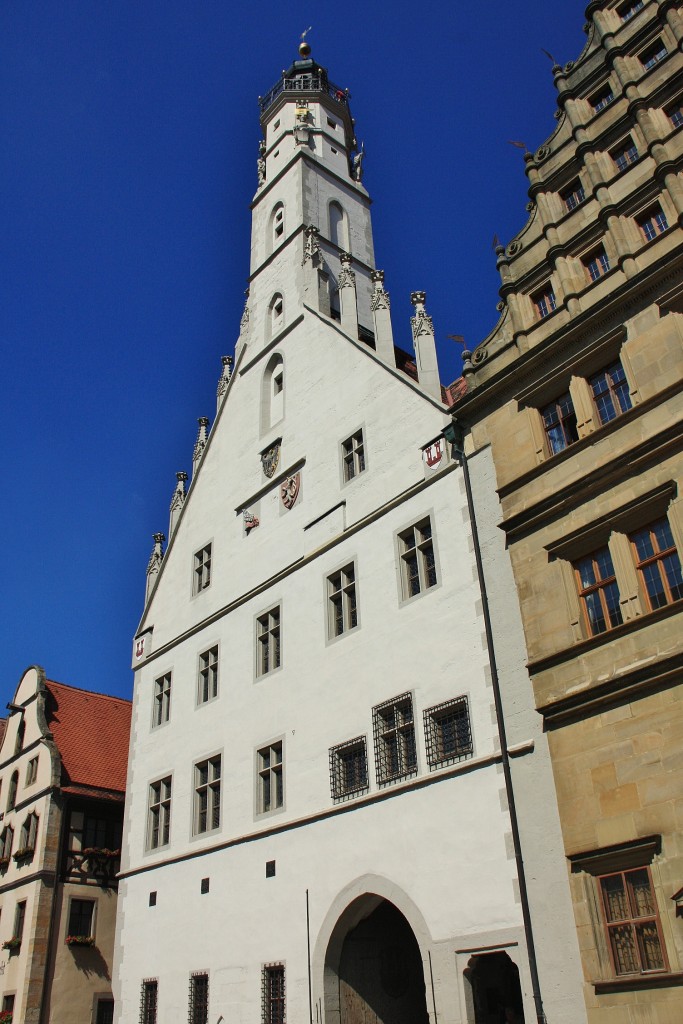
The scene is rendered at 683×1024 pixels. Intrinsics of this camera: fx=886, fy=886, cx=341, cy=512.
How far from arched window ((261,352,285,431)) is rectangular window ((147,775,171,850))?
980 cm

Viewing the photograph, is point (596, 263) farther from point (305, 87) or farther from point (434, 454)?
point (305, 87)

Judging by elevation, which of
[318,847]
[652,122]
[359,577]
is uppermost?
[652,122]

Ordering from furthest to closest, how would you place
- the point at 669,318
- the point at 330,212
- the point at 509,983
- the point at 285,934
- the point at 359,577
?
the point at 330,212, the point at 359,577, the point at 285,934, the point at 509,983, the point at 669,318

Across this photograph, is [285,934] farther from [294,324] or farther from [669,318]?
[294,324]

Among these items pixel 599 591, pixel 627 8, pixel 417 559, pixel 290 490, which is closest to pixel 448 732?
pixel 417 559

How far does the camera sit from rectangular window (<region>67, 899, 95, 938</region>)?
23766mm

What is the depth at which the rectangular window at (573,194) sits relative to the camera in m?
17.6

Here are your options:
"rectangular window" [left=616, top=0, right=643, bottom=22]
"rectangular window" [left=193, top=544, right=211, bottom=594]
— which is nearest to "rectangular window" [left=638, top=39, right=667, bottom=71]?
"rectangular window" [left=616, top=0, right=643, bottom=22]

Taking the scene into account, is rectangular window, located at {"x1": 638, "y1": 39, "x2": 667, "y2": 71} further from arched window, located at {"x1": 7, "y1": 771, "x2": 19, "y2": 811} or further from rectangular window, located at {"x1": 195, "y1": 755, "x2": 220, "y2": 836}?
arched window, located at {"x1": 7, "y1": 771, "x2": 19, "y2": 811}

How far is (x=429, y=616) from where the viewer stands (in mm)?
16500

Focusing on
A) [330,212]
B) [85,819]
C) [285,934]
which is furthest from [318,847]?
[330,212]

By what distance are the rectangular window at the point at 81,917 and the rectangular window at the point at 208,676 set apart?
7.05 metres

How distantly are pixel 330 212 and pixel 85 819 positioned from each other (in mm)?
20809

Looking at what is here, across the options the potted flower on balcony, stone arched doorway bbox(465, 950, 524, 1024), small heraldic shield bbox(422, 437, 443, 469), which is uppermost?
small heraldic shield bbox(422, 437, 443, 469)
